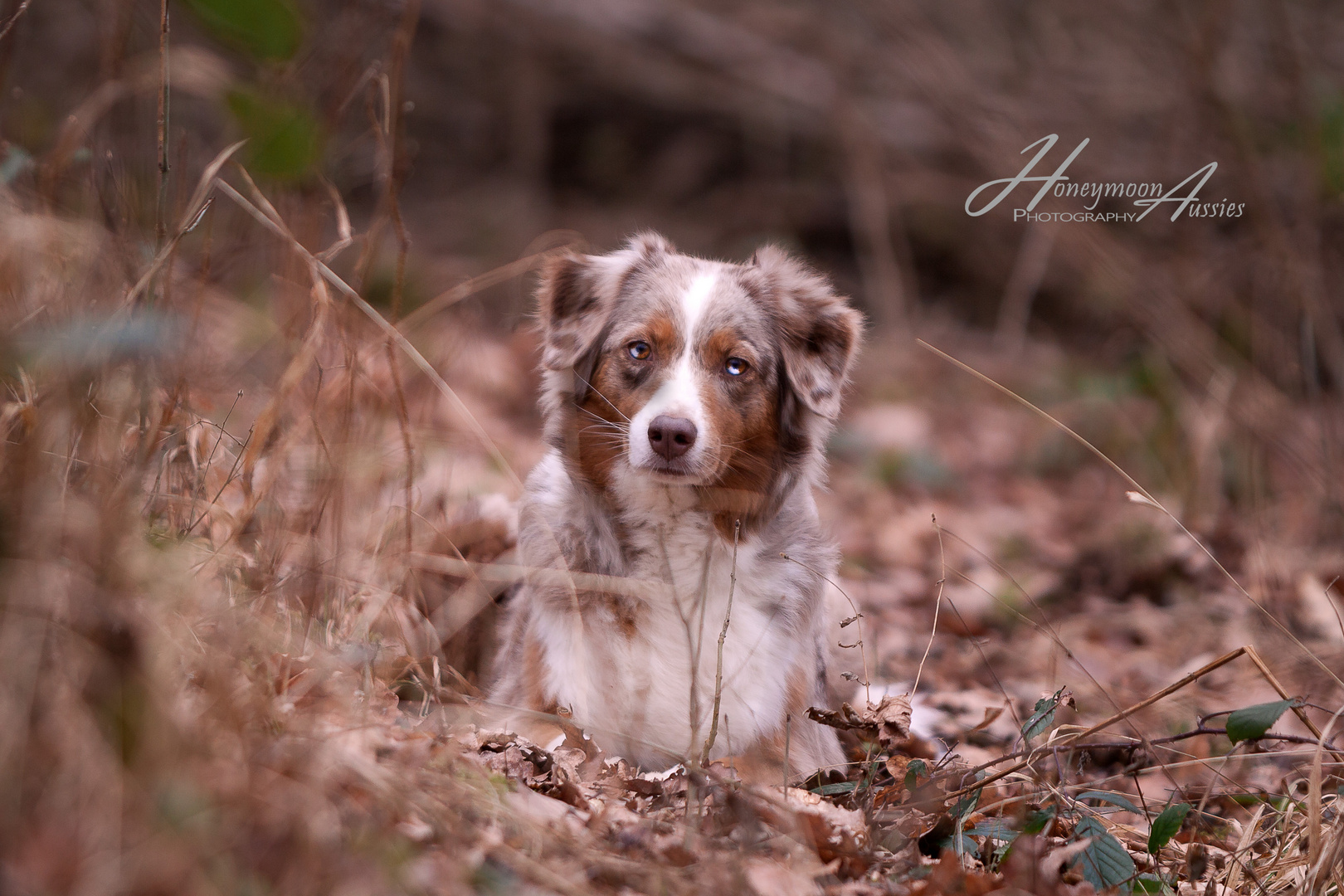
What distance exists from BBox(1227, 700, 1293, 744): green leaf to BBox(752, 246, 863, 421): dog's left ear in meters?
1.52

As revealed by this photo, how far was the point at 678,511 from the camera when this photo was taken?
319cm

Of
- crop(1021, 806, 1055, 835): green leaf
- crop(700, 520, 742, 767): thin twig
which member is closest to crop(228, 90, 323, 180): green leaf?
crop(700, 520, 742, 767): thin twig

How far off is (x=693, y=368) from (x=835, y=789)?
133 centimetres

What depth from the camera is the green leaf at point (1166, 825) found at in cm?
235

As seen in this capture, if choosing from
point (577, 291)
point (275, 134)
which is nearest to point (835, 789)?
point (577, 291)

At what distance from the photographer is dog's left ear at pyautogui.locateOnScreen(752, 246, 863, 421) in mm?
3459

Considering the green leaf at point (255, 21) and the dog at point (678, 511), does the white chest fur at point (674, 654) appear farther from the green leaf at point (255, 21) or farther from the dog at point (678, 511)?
the green leaf at point (255, 21)

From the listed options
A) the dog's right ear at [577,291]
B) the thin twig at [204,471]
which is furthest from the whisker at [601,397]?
the thin twig at [204,471]

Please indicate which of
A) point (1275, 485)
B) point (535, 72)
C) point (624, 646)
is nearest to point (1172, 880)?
point (624, 646)

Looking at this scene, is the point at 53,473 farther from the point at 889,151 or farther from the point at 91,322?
the point at 889,151

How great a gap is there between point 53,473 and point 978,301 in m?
9.54

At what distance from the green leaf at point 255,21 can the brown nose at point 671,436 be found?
55.0 inches

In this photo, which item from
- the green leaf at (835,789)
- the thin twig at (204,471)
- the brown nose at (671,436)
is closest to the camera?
the green leaf at (835,789)

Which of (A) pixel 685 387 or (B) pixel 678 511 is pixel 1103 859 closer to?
(B) pixel 678 511
